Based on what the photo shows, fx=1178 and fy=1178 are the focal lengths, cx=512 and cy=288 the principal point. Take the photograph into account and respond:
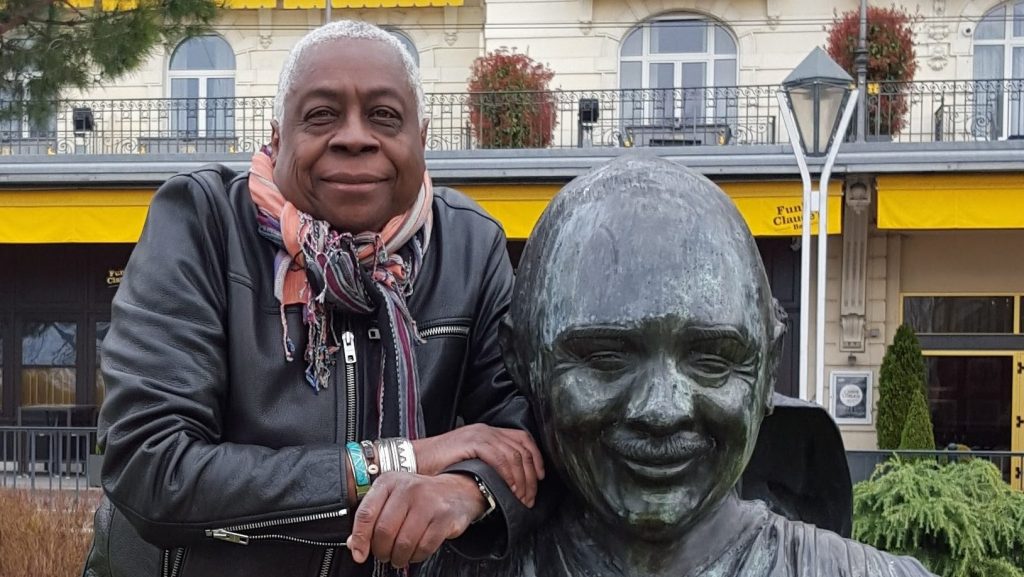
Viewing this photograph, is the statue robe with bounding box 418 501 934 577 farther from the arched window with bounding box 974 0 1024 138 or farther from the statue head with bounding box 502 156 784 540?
the arched window with bounding box 974 0 1024 138

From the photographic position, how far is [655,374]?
120 centimetres

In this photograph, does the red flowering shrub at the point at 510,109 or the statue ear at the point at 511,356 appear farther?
the red flowering shrub at the point at 510,109

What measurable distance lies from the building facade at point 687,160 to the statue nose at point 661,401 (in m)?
11.0

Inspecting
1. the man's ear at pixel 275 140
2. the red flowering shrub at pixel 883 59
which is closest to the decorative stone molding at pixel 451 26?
the red flowering shrub at pixel 883 59

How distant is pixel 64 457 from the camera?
12.4 meters

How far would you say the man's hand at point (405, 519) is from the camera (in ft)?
4.01

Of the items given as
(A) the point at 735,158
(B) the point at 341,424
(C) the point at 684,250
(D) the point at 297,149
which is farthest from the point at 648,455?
(A) the point at 735,158

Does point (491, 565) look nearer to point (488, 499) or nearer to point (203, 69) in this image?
point (488, 499)

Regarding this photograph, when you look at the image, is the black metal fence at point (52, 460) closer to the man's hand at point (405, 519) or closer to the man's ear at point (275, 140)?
the man's ear at point (275, 140)

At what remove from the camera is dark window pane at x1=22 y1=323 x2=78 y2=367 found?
14758mm

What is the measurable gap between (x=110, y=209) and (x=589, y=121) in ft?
18.3

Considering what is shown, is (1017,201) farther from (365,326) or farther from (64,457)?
(365,326)

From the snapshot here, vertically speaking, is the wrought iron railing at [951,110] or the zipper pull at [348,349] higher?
the wrought iron railing at [951,110]

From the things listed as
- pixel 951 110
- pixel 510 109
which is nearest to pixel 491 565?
pixel 510 109
